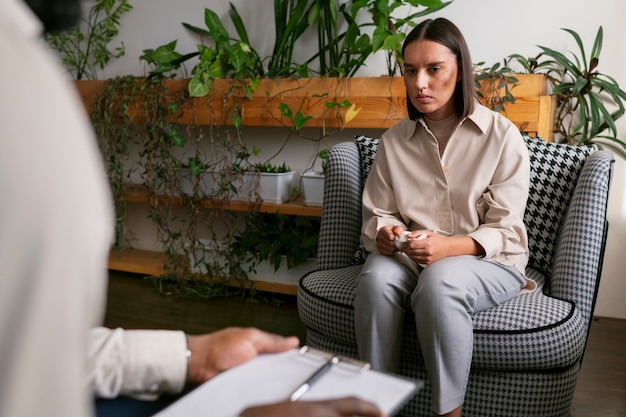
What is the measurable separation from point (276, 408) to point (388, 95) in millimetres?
2265

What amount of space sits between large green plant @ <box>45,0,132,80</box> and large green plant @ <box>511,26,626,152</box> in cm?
209

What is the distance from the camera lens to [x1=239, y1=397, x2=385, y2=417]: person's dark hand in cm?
69

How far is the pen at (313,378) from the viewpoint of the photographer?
2.48 ft

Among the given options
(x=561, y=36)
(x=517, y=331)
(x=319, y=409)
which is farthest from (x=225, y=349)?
(x=561, y=36)

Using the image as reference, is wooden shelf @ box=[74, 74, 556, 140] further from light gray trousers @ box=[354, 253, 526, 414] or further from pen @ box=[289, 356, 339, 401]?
pen @ box=[289, 356, 339, 401]

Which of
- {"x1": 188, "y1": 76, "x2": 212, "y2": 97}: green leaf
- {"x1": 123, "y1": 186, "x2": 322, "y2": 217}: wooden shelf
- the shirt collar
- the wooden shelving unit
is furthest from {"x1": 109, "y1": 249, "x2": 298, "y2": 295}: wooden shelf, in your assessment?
the shirt collar

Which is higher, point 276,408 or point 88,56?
point 88,56

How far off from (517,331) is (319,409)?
1153 mm

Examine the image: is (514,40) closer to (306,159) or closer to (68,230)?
(306,159)

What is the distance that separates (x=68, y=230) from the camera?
396 millimetres

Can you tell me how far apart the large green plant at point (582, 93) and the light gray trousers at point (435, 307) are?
112 centimetres

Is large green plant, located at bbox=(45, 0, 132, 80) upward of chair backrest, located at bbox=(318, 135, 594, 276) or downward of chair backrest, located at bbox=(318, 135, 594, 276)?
upward

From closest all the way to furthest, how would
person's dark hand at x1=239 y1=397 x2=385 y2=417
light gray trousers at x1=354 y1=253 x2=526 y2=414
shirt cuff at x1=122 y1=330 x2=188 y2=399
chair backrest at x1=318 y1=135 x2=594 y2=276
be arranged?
person's dark hand at x1=239 y1=397 x2=385 y2=417, shirt cuff at x1=122 y1=330 x2=188 y2=399, light gray trousers at x1=354 y1=253 x2=526 y2=414, chair backrest at x1=318 y1=135 x2=594 y2=276

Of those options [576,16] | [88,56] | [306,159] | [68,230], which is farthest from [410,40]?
[88,56]
